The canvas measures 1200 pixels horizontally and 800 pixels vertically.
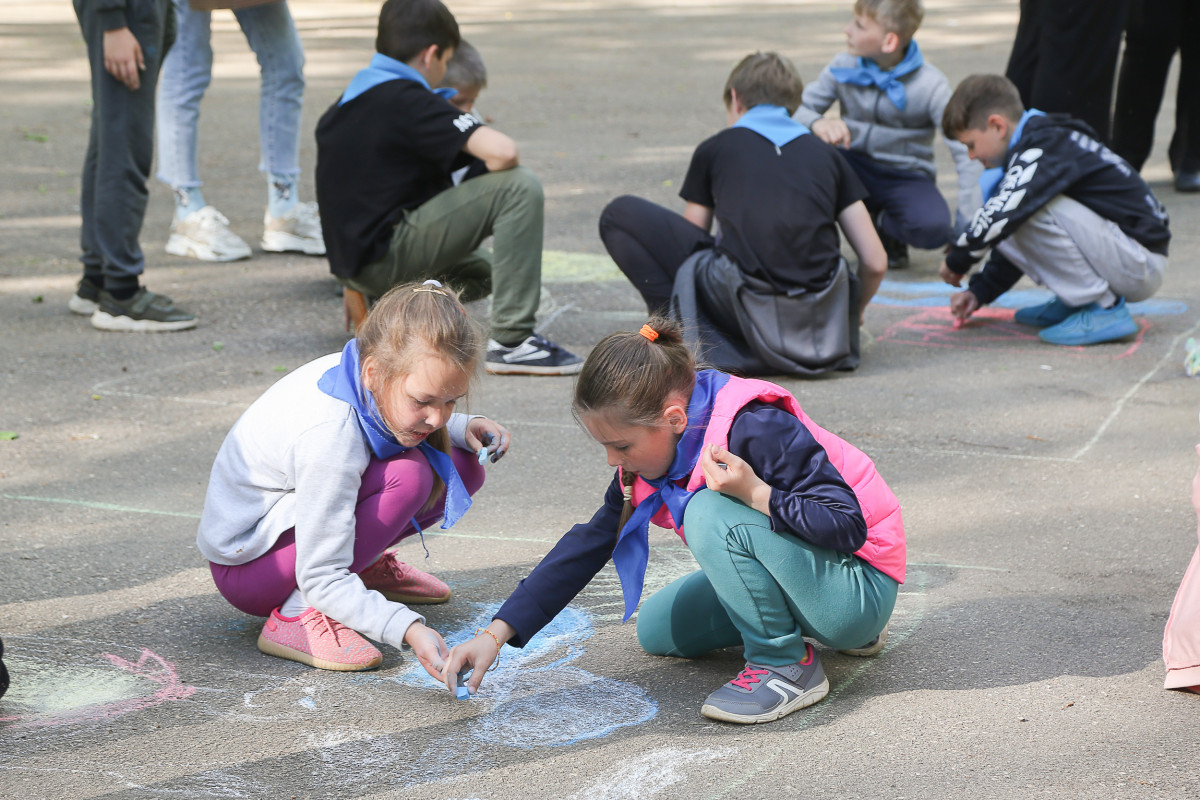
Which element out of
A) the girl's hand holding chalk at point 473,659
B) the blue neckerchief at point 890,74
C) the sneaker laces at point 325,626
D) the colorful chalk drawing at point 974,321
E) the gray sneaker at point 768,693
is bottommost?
the colorful chalk drawing at point 974,321

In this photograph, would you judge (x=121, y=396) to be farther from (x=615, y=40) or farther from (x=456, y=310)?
(x=615, y=40)

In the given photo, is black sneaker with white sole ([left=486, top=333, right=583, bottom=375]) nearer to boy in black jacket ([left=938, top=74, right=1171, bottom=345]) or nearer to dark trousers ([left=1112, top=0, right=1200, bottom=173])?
boy in black jacket ([left=938, top=74, right=1171, bottom=345])

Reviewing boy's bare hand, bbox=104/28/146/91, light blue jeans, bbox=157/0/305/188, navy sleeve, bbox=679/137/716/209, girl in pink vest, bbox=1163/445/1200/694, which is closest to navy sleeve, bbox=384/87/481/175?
navy sleeve, bbox=679/137/716/209

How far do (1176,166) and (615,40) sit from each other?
266 inches

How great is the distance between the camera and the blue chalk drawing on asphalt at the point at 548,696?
2.27m

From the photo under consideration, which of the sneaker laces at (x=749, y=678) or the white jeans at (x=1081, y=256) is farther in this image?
the white jeans at (x=1081, y=256)

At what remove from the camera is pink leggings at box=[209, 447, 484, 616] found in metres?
2.48

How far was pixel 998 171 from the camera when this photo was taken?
4785 mm

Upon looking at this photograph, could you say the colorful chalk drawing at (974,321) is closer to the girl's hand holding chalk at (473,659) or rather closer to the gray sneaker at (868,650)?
the gray sneaker at (868,650)

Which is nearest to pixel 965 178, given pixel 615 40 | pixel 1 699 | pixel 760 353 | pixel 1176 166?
pixel 760 353

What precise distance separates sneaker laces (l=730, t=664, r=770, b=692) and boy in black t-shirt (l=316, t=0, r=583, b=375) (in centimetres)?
217

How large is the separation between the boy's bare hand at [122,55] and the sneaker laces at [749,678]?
3.22 meters

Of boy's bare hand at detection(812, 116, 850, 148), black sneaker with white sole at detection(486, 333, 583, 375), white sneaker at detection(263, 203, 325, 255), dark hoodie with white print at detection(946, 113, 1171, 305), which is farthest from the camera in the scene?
white sneaker at detection(263, 203, 325, 255)

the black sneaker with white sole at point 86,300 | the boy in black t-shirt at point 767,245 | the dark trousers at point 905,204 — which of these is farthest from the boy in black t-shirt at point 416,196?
the dark trousers at point 905,204
